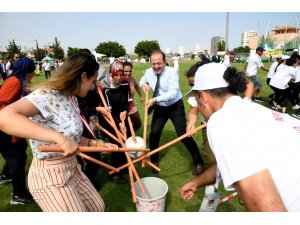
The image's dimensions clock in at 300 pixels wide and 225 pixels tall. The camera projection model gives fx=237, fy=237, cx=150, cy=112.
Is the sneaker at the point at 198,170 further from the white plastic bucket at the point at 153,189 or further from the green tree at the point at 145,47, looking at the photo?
the green tree at the point at 145,47

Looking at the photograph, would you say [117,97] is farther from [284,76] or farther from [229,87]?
[284,76]

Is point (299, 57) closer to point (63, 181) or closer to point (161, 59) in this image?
point (161, 59)

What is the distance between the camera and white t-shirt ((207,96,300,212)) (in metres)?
1.29

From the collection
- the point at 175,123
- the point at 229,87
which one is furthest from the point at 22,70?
the point at 229,87

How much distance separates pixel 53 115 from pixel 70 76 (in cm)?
37

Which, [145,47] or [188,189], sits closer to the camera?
Answer: [188,189]

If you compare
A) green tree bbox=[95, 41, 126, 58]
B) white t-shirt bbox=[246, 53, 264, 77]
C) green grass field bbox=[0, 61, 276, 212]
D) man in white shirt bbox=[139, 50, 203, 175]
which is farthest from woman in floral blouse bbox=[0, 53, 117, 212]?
green tree bbox=[95, 41, 126, 58]

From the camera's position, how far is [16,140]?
10.8 feet

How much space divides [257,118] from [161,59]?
3.06 metres

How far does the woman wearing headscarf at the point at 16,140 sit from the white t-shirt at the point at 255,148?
9.03 feet

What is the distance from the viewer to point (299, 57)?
850 cm

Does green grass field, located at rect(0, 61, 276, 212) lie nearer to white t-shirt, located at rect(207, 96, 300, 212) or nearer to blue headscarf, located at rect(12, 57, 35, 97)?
blue headscarf, located at rect(12, 57, 35, 97)

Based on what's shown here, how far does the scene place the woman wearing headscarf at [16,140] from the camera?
10.2 ft

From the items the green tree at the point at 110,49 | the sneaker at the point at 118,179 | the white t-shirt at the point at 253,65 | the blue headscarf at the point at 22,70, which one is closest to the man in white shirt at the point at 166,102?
the sneaker at the point at 118,179
